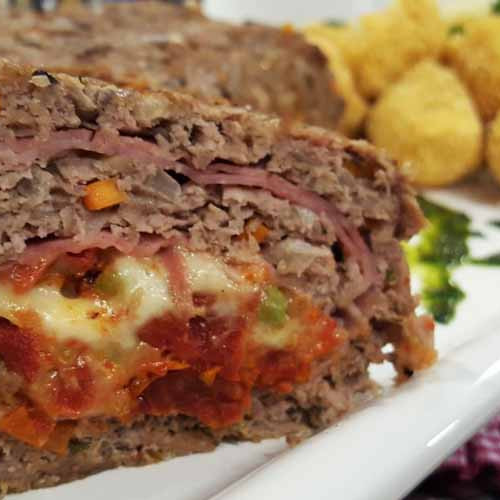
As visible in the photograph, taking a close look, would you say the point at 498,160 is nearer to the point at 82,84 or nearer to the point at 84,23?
the point at 84,23

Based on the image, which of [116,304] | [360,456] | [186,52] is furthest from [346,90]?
[360,456]

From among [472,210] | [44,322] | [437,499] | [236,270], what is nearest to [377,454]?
[437,499]

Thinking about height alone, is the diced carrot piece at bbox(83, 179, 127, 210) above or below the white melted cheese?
above

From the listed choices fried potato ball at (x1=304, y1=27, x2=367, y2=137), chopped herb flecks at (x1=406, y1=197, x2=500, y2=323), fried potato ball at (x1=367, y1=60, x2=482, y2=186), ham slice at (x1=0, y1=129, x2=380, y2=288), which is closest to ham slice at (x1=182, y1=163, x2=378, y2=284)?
ham slice at (x1=0, y1=129, x2=380, y2=288)

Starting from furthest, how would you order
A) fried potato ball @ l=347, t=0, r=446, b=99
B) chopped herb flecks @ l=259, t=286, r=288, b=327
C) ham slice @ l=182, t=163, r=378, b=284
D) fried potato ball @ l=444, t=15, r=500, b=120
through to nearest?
fried potato ball @ l=347, t=0, r=446, b=99
fried potato ball @ l=444, t=15, r=500, b=120
chopped herb flecks @ l=259, t=286, r=288, b=327
ham slice @ l=182, t=163, r=378, b=284

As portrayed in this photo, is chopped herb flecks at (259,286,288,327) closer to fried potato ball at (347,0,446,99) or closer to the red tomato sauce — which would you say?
the red tomato sauce

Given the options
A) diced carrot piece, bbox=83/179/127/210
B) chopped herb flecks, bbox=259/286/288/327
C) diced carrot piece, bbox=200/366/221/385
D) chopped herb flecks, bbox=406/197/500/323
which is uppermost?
diced carrot piece, bbox=83/179/127/210

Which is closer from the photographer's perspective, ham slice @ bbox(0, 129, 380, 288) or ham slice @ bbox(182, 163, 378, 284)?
ham slice @ bbox(0, 129, 380, 288)
